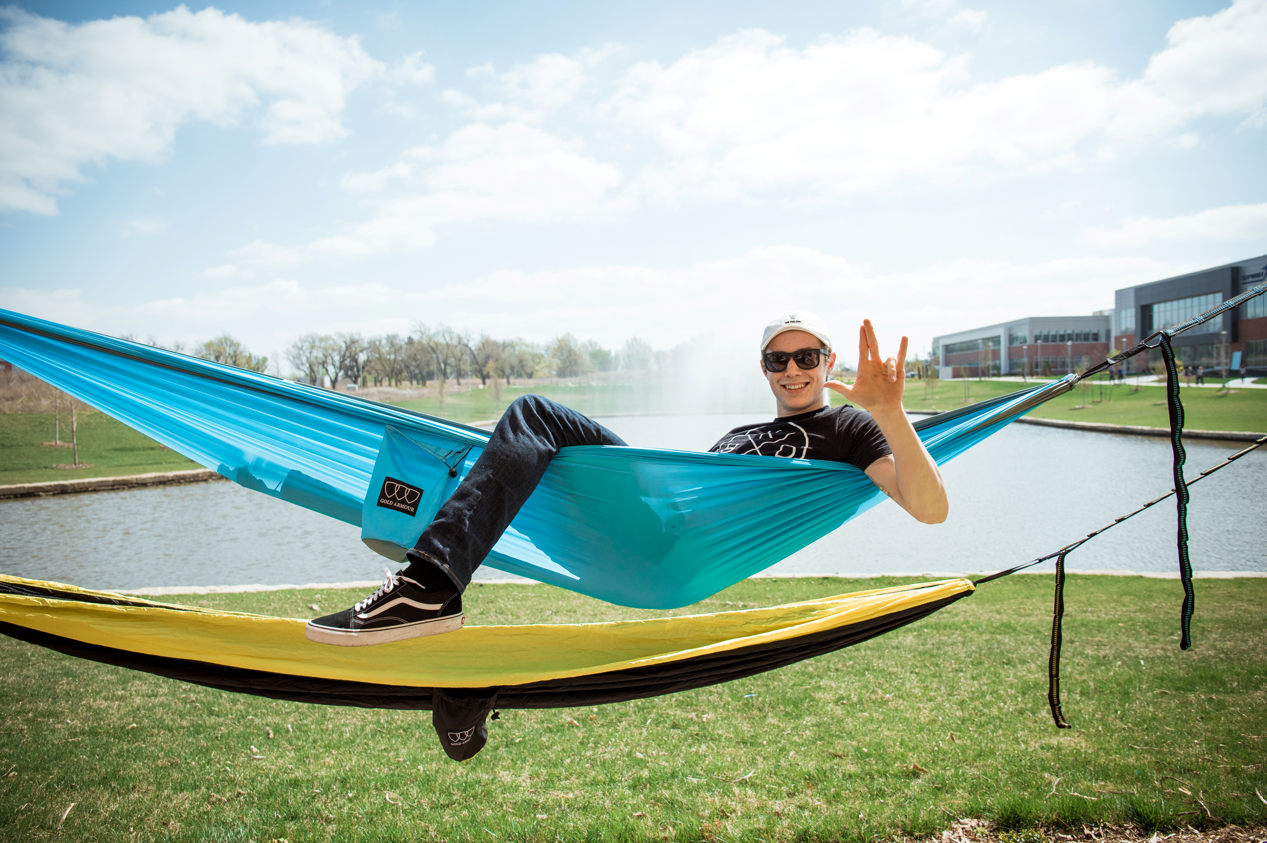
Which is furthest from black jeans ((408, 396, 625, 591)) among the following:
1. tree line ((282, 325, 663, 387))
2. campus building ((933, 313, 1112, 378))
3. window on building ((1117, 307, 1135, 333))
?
window on building ((1117, 307, 1135, 333))

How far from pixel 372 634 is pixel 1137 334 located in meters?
57.7

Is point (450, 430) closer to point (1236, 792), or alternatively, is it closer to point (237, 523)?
point (1236, 792)

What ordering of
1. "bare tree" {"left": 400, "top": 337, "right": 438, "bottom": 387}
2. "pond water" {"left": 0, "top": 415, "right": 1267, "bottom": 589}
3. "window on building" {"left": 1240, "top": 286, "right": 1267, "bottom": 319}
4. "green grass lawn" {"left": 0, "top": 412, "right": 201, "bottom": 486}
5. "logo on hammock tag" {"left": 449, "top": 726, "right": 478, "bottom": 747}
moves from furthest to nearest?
"bare tree" {"left": 400, "top": 337, "right": 438, "bottom": 387}
"window on building" {"left": 1240, "top": 286, "right": 1267, "bottom": 319}
"green grass lawn" {"left": 0, "top": 412, "right": 201, "bottom": 486}
"pond water" {"left": 0, "top": 415, "right": 1267, "bottom": 589}
"logo on hammock tag" {"left": 449, "top": 726, "right": 478, "bottom": 747}

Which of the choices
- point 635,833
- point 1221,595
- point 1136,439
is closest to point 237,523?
point 635,833

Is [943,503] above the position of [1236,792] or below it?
above

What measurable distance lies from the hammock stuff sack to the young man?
0.07 meters

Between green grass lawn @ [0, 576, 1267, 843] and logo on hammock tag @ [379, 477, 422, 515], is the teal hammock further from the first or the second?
green grass lawn @ [0, 576, 1267, 843]

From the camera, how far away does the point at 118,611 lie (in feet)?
4.83

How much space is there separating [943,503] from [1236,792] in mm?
1642

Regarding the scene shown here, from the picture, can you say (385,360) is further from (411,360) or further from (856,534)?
(856,534)

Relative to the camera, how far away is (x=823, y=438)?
1.88m

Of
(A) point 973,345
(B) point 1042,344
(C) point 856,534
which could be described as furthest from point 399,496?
(A) point 973,345

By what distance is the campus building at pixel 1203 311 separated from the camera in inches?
1459

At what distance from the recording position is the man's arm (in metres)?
1.45
